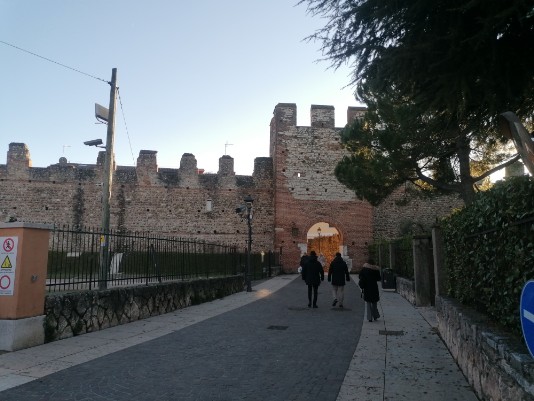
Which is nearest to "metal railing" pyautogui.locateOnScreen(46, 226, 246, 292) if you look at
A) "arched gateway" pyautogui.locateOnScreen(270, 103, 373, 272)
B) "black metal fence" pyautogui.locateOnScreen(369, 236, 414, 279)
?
"black metal fence" pyautogui.locateOnScreen(369, 236, 414, 279)

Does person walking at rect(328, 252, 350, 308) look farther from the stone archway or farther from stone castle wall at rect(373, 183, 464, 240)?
the stone archway

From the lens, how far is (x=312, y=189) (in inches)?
1077

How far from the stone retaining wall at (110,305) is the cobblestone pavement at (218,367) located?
0.48 m

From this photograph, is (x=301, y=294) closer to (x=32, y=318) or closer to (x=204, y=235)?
(x=32, y=318)

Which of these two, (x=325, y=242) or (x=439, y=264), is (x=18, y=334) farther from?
(x=325, y=242)

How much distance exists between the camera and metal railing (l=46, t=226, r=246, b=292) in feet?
25.4

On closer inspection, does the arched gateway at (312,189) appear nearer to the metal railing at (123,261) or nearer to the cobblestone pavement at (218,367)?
the metal railing at (123,261)

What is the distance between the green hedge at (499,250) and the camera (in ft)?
11.5

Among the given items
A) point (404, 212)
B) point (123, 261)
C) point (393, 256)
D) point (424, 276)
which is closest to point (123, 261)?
point (123, 261)

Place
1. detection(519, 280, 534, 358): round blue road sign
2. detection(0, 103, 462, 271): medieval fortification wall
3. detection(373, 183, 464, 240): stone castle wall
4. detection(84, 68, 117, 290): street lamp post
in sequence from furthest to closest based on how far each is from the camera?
1. detection(373, 183, 464, 240): stone castle wall
2. detection(0, 103, 462, 271): medieval fortification wall
3. detection(84, 68, 117, 290): street lamp post
4. detection(519, 280, 534, 358): round blue road sign

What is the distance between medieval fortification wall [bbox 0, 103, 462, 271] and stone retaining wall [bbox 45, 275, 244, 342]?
49.1ft

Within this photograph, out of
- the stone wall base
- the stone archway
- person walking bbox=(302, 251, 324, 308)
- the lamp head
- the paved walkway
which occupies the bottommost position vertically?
the paved walkway

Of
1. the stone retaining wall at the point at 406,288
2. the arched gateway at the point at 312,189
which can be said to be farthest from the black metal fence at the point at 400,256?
the arched gateway at the point at 312,189

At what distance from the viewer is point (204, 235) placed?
27453mm
